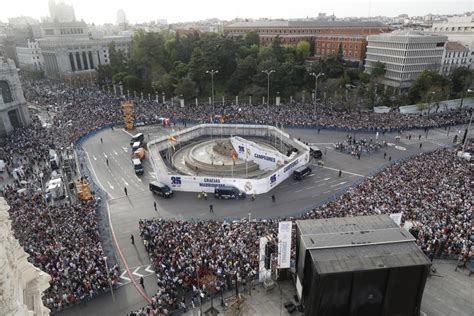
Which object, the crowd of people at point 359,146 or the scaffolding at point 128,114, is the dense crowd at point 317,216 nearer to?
the crowd of people at point 359,146

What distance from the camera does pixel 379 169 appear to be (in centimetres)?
3741

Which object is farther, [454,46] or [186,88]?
[454,46]

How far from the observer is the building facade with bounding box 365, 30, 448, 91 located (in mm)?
70938

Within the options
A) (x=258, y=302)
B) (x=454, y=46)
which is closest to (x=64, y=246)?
(x=258, y=302)

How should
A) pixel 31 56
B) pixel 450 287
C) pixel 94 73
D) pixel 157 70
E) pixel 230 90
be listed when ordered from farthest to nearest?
pixel 31 56 → pixel 94 73 → pixel 157 70 → pixel 230 90 → pixel 450 287

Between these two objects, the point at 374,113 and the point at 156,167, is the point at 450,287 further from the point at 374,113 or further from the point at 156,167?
the point at 374,113

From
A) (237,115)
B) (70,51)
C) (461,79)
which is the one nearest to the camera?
(237,115)

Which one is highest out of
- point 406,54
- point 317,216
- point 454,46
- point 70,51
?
point 454,46

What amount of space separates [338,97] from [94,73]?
71279mm

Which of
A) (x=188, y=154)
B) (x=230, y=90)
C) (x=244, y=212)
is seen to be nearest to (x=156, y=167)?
(x=188, y=154)

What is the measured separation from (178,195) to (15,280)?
80.0 feet

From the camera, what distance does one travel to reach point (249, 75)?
232 ft

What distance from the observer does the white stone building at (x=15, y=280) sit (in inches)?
321

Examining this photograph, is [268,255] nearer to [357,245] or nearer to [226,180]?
[357,245]
